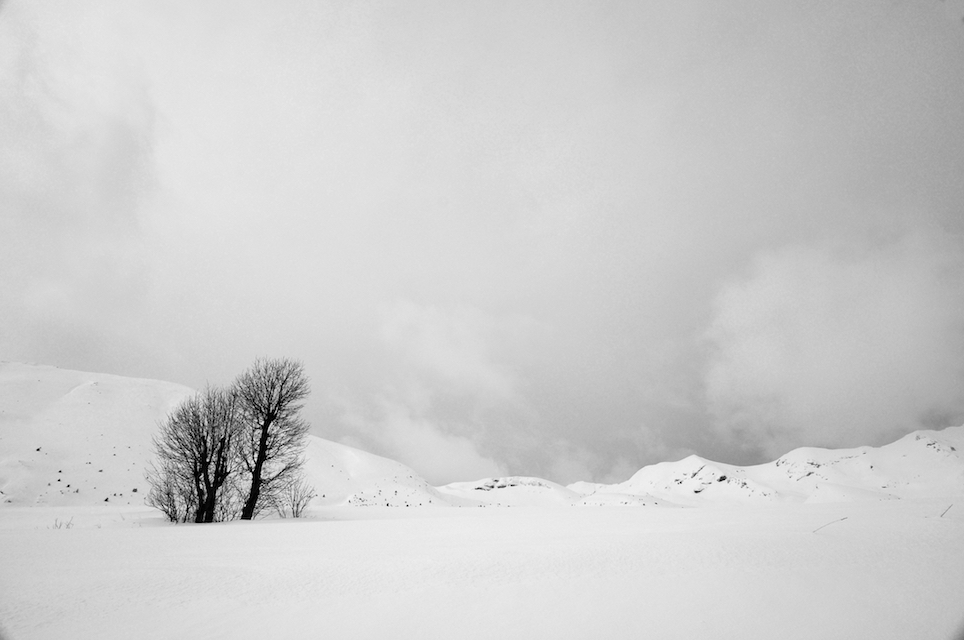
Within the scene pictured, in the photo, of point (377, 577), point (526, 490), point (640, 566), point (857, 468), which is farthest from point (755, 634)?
point (857, 468)

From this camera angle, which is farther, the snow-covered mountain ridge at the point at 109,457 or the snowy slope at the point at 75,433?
the snow-covered mountain ridge at the point at 109,457

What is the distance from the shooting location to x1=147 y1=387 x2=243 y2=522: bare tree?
14383 millimetres

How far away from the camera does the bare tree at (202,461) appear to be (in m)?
14.4

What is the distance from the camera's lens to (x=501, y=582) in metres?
3.91

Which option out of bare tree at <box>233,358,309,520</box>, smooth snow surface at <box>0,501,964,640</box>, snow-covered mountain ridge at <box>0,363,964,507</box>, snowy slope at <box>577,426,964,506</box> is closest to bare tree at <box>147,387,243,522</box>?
bare tree at <box>233,358,309,520</box>

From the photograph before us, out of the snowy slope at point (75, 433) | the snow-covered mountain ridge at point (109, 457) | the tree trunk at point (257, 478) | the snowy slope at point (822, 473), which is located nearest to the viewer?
the tree trunk at point (257, 478)

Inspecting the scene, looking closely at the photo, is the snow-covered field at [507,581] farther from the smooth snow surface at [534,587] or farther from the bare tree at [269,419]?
the bare tree at [269,419]

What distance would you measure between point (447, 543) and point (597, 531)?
2496 mm

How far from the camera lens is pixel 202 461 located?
14930 mm

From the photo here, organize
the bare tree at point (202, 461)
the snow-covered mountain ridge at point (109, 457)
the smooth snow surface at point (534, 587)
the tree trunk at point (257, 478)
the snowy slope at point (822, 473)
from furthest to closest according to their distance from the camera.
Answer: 1. the snowy slope at point (822, 473)
2. the snow-covered mountain ridge at point (109, 457)
3. the tree trunk at point (257, 478)
4. the bare tree at point (202, 461)
5. the smooth snow surface at point (534, 587)

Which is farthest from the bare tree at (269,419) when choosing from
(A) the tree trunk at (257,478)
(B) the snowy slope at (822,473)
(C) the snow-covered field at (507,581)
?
(B) the snowy slope at (822,473)

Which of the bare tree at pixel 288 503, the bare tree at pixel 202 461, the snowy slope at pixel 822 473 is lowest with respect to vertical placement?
the snowy slope at pixel 822 473

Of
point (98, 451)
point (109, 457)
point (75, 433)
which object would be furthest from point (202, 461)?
point (75, 433)

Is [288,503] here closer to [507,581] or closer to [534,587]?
[507,581]
